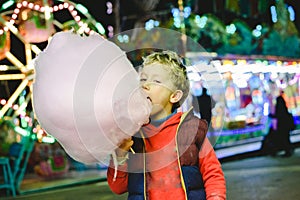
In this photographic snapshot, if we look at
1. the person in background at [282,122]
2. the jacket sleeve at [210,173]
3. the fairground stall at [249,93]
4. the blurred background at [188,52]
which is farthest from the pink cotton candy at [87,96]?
the fairground stall at [249,93]

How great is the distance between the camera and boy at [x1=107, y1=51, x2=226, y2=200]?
320cm

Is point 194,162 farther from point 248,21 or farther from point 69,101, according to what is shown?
point 248,21

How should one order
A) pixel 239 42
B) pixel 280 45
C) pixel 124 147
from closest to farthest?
pixel 124 147 → pixel 239 42 → pixel 280 45

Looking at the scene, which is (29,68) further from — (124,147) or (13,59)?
(124,147)

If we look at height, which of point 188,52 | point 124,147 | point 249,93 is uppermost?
point 124,147

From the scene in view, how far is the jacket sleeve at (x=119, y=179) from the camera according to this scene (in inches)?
127

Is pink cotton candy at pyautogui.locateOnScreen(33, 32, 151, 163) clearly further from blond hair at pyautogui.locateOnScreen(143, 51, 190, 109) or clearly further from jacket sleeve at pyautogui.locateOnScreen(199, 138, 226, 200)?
jacket sleeve at pyautogui.locateOnScreen(199, 138, 226, 200)

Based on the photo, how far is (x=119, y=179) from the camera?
3336 mm

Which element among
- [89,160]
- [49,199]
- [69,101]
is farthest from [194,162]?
[49,199]

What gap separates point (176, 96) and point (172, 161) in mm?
327

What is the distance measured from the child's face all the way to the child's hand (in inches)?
9.1

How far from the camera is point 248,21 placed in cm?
2355

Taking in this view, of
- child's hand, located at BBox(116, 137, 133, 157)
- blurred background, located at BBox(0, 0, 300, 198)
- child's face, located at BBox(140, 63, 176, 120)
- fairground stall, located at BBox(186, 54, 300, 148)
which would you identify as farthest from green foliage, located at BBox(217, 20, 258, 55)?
child's hand, located at BBox(116, 137, 133, 157)

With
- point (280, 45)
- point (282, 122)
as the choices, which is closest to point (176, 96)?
point (282, 122)
